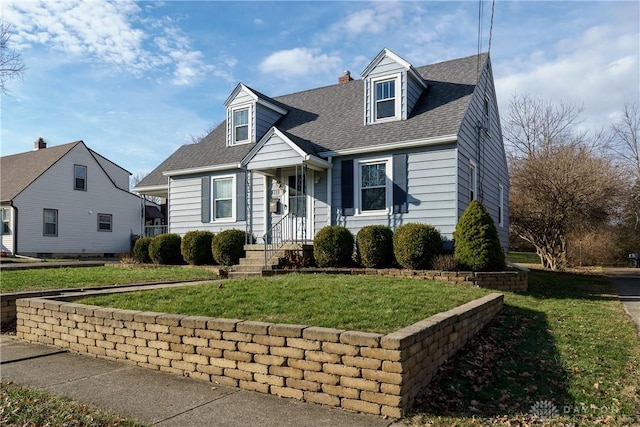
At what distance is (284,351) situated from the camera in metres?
4.26

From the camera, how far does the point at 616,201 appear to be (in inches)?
839

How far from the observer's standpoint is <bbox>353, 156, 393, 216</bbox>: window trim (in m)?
12.2

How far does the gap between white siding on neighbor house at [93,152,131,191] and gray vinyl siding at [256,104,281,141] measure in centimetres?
1939

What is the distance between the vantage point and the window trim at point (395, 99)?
13.0m

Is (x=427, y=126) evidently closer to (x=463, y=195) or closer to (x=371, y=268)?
(x=463, y=195)

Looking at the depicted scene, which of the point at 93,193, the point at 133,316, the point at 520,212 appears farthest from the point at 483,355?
the point at 93,193

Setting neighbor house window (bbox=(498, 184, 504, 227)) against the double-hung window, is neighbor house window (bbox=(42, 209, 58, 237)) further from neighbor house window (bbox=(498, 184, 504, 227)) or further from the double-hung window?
neighbor house window (bbox=(498, 184, 504, 227))

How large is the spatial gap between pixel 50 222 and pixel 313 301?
23.8 meters

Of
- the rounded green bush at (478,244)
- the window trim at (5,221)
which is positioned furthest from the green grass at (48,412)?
the window trim at (5,221)

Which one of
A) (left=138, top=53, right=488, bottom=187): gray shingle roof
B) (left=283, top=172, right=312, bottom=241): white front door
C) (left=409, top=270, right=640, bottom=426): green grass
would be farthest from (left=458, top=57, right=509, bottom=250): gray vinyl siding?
(left=409, top=270, right=640, bottom=426): green grass

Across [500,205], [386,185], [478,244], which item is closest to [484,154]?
[500,205]

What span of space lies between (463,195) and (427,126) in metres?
2.04

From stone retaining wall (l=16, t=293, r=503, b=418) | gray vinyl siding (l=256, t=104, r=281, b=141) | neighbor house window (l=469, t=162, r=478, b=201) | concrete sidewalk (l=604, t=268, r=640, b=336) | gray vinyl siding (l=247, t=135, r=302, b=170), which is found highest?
gray vinyl siding (l=256, t=104, r=281, b=141)

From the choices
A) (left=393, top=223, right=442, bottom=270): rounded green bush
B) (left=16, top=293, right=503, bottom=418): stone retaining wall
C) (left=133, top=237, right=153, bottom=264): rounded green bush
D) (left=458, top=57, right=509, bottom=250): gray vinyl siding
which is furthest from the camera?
(left=133, top=237, right=153, bottom=264): rounded green bush
